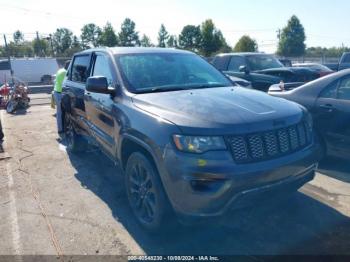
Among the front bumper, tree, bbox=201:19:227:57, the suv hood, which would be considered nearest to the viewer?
the front bumper

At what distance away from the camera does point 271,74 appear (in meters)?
10.1

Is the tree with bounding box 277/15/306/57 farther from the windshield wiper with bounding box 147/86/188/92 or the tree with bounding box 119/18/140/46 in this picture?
the windshield wiper with bounding box 147/86/188/92

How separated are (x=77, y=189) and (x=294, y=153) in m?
3.05

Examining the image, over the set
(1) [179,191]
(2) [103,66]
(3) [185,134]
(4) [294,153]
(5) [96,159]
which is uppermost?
(2) [103,66]

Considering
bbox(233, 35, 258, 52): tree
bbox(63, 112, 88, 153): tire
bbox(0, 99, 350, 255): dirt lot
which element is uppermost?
bbox(233, 35, 258, 52): tree

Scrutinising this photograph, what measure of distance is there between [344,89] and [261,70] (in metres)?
6.03

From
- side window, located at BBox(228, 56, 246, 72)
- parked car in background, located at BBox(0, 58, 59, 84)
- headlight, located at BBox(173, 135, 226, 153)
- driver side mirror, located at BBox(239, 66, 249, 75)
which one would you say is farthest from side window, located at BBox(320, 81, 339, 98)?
parked car in background, located at BBox(0, 58, 59, 84)

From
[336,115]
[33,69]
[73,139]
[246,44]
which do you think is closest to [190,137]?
[336,115]

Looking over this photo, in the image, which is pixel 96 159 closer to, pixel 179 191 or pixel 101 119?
pixel 101 119

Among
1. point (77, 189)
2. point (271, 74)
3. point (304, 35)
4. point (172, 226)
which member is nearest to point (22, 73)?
point (271, 74)

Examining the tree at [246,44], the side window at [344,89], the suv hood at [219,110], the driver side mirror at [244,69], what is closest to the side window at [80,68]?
the suv hood at [219,110]

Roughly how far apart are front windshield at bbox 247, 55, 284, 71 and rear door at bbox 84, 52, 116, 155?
6.85m

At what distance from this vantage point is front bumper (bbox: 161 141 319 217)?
286 cm

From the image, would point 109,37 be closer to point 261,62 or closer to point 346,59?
point 346,59
